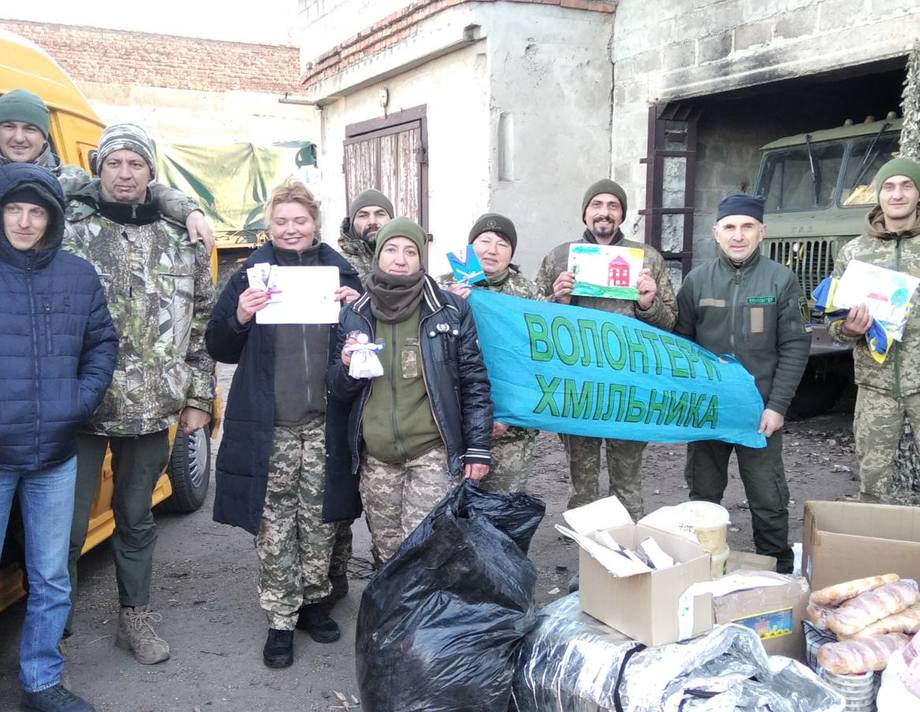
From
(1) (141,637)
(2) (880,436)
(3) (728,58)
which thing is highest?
(3) (728,58)

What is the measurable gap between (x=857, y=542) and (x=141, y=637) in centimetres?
299

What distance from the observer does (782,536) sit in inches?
159

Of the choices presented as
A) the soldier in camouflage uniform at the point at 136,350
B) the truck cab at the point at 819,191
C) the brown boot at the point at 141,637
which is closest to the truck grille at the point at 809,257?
the truck cab at the point at 819,191

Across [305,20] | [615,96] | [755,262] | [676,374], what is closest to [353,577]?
[676,374]

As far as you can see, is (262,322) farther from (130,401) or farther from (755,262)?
(755,262)

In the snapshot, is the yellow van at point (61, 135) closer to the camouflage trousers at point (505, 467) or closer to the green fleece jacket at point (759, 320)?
the camouflage trousers at point (505, 467)

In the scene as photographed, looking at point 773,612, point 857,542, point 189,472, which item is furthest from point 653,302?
point 189,472

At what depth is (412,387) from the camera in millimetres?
3193

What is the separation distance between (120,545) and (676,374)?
8.67 ft

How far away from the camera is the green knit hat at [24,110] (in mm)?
3303

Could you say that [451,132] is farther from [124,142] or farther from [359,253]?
[124,142]

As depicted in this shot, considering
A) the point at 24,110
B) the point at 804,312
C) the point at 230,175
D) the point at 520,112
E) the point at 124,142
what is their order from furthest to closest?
the point at 230,175 → the point at 520,112 → the point at 804,312 → the point at 24,110 → the point at 124,142

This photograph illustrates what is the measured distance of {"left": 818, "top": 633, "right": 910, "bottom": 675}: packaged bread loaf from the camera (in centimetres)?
258

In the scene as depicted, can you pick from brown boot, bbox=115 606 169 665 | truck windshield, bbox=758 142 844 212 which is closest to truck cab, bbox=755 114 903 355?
truck windshield, bbox=758 142 844 212
